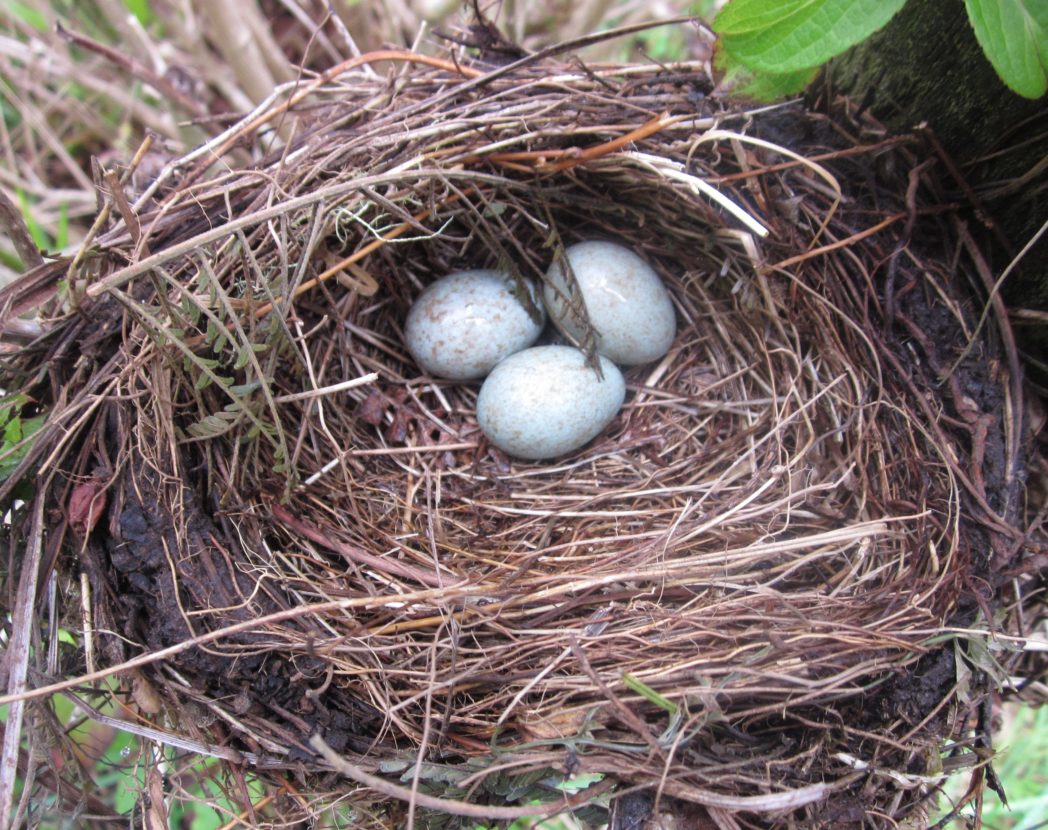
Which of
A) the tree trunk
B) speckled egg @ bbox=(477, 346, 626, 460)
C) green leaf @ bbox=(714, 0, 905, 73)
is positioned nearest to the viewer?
green leaf @ bbox=(714, 0, 905, 73)

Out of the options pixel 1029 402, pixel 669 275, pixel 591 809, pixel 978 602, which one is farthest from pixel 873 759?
pixel 669 275

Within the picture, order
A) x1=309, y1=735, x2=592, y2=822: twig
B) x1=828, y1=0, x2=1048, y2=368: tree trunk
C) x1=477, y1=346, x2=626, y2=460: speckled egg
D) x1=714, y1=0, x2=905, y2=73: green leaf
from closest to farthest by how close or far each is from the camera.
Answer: x1=309, y1=735, x2=592, y2=822: twig < x1=714, y1=0, x2=905, y2=73: green leaf < x1=828, y1=0, x2=1048, y2=368: tree trunk < x1=477, y1=346, x2=626, y2=460: speckled egg

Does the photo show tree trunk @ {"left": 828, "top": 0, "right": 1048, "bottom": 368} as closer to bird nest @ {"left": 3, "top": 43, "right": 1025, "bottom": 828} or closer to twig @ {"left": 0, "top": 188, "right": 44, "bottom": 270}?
bird nest @ {"left": 3, "top": 43, "right": 1025, "bottom": 828}

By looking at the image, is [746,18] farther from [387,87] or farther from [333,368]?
[333,368]

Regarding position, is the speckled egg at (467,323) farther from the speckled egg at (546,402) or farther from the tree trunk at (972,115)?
the tree trunk at (972,115)

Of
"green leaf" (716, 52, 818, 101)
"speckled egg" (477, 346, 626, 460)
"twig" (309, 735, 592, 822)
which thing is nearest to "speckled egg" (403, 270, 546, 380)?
"speckled egg" (477, 346, 626, 460)

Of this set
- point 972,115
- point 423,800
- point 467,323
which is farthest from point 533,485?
point 972,115

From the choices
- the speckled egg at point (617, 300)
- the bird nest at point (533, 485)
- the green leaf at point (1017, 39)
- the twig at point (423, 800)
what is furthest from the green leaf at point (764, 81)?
the twig at point (423, 800)
